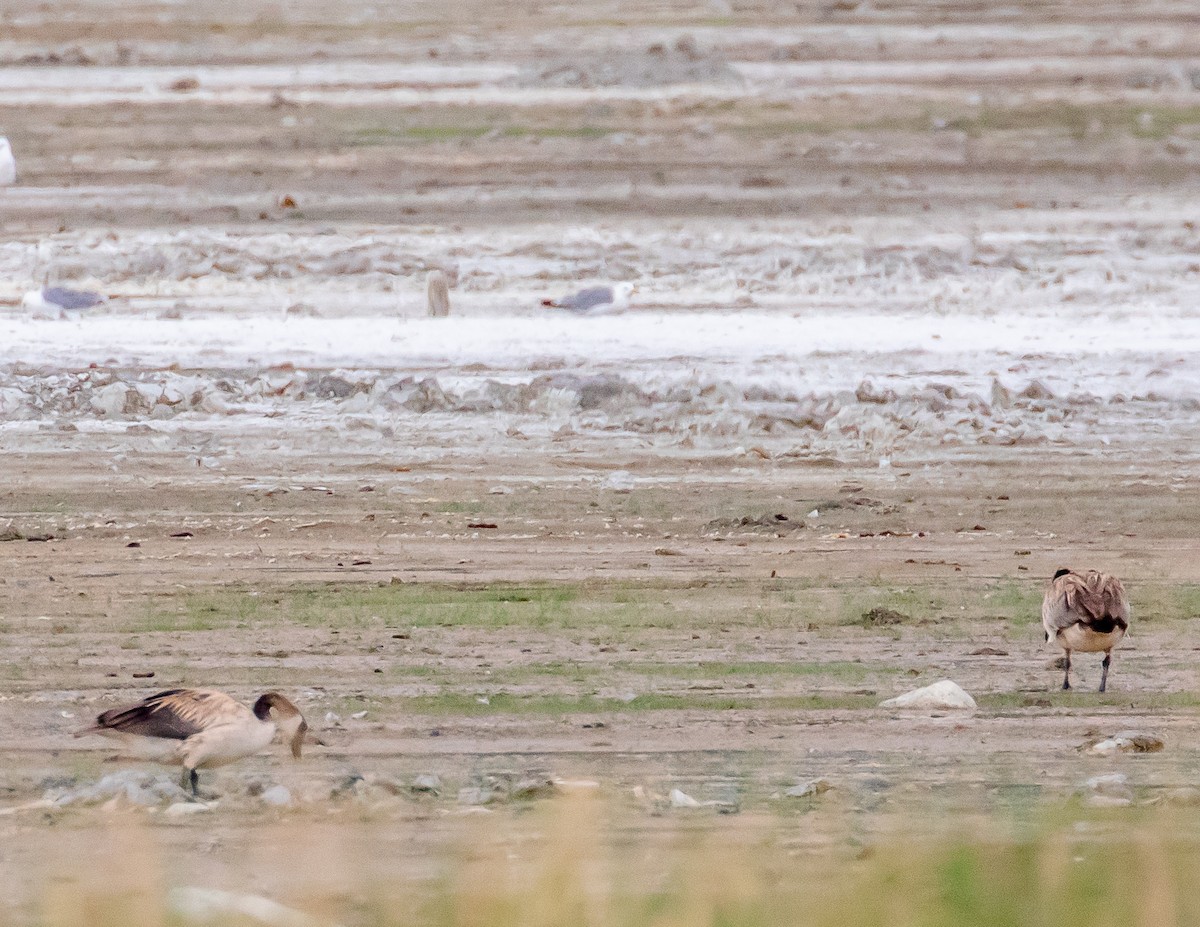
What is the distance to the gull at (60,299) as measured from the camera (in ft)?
54.3

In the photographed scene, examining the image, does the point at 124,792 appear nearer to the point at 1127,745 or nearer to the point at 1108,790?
the point at 1108,790

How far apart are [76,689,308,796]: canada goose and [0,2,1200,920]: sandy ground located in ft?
0.53

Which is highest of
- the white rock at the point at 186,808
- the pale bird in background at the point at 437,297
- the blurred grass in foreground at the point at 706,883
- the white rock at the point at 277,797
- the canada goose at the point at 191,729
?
the pale bird in background at the point at 437,297

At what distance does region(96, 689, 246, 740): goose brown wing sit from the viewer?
590 centimetres

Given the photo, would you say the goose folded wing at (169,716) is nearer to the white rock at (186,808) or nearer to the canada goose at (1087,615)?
the white rock at (186,808)

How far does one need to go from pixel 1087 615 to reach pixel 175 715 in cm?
326

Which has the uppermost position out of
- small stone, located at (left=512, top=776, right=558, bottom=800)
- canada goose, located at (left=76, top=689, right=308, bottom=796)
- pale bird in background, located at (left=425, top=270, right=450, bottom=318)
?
pale bird in background, located at (left=425, top=270, right=450, bottom=318)

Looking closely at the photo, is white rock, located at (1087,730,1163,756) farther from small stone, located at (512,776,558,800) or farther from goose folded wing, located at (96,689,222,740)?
goose folded wing, located at (96,689,222,740)

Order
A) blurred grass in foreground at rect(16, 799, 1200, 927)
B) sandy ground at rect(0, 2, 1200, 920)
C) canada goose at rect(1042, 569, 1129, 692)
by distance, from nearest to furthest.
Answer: blurred grass in foreground at rect(16, 799, 1200, 927) → sandy ground at rect(0, 2, 1200, 920) → canada goose at rect(1042, 569, 1129, 692)

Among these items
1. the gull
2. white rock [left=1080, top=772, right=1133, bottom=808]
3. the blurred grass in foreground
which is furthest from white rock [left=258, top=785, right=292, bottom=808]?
the gull

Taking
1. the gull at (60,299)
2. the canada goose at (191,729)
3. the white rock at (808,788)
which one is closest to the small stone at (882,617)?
the white rock at (808,788)

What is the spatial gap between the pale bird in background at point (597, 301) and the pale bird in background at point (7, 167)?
276 inches

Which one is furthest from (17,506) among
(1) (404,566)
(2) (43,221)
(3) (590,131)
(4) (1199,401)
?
(3) (590,131)

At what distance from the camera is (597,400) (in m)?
13.8
